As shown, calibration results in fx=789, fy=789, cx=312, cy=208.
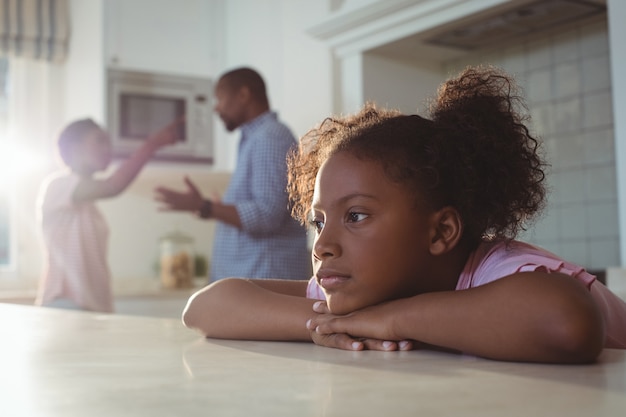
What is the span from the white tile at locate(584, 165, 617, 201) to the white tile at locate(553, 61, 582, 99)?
24cm

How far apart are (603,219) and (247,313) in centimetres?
160

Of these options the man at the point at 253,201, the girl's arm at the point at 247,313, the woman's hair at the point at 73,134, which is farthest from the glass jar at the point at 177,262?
the girl's arm at the point at 247,313

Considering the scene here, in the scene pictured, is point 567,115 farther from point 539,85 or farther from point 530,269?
point 530,269

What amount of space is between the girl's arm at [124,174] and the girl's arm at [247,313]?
1647 millimetres

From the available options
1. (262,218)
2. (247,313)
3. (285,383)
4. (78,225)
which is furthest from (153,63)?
(285,383)

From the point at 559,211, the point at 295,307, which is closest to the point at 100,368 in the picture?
the point at 295,307

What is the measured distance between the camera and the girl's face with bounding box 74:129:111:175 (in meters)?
2.52

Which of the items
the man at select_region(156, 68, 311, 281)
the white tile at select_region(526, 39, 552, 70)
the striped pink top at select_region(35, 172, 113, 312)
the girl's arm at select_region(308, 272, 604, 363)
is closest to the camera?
the girl's arm at select_region(308, 272, 604, 363)

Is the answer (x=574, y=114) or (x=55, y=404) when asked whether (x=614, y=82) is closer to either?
(x=574, y=114)

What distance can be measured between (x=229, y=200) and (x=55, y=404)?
184 centimetres

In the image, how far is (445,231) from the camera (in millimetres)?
Result: 817

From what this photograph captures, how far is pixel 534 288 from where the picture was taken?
0.61 m

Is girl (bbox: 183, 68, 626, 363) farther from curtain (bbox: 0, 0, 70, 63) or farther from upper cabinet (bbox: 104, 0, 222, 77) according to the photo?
curtain (bbox: 0, 0, 70, 63)

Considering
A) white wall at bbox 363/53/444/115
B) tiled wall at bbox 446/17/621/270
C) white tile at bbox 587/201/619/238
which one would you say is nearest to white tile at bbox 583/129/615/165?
tiled wall at bbox 446/17/621/270
